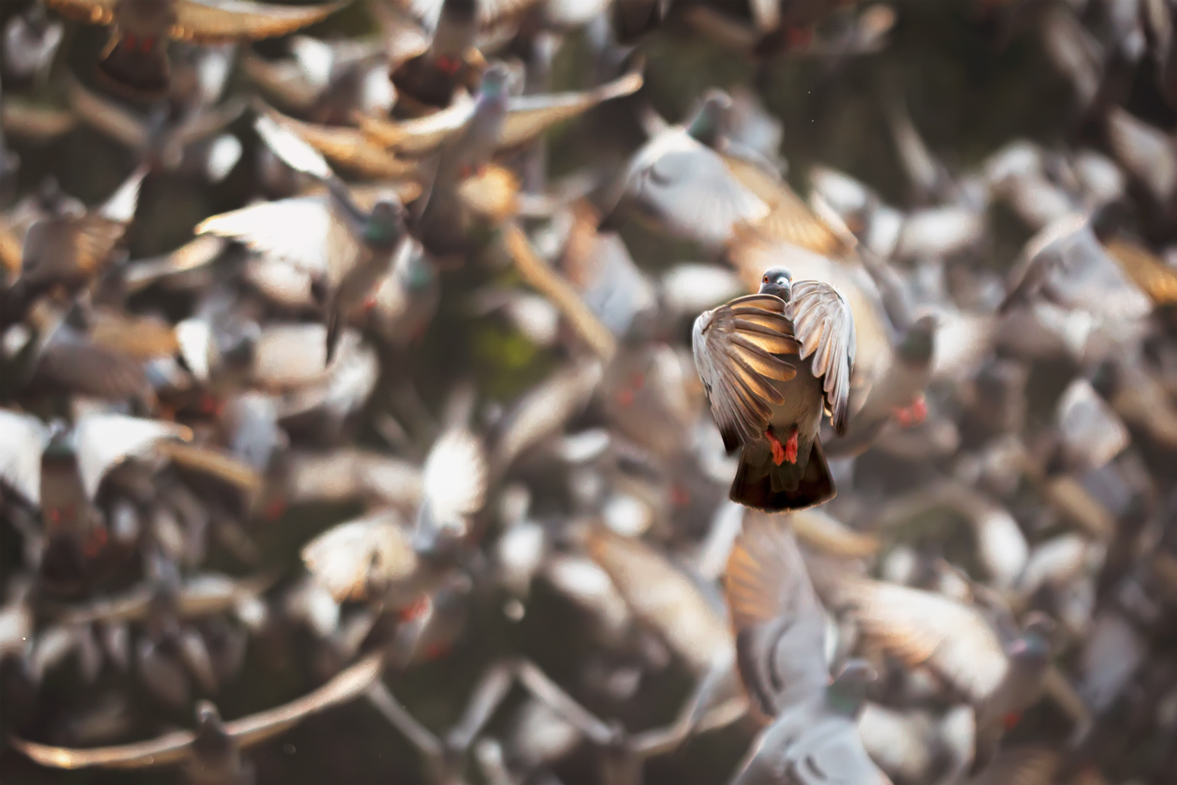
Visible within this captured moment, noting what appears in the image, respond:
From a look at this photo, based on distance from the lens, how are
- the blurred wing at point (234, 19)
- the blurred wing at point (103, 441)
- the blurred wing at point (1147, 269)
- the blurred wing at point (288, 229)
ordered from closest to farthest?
the blurred wing at point (288, 229), the blurred wing at point (103, 441), the blurred wing at point (234, 19), the blurred wing at point (1147, 269)

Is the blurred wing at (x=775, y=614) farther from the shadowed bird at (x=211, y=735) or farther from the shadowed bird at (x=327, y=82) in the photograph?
the shadowed bird at (x=327, y=82)

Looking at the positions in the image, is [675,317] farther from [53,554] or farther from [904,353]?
[53,554]

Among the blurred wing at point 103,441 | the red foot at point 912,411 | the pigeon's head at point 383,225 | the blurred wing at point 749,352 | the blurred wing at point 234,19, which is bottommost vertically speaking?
the blurred wing at point 103,441

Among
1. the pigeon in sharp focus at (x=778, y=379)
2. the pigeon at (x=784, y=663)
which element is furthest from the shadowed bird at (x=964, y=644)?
the pigeon in sharp focus at (x=778, y=379)

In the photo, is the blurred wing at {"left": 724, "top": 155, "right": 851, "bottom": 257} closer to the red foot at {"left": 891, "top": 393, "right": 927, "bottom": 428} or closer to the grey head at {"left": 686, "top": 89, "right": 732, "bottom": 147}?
the grey head at {"left": 686, "top": 89, "right": 732, "bottom": 147}

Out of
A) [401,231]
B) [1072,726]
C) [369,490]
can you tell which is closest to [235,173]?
[401,231]

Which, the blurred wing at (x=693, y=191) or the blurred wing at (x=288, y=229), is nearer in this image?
the blurred wing at (x=288, y=229)

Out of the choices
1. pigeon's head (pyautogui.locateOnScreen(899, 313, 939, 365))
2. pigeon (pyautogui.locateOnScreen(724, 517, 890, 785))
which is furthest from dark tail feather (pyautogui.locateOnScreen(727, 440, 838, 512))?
pigeon's head (pyautogui.locateOnScreen(899, 313, 939, 365))
